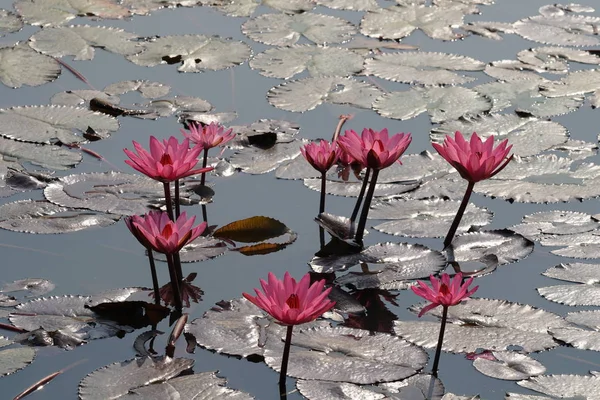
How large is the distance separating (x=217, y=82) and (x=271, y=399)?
105 inches

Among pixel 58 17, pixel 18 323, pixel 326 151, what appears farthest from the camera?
pixel 58 17

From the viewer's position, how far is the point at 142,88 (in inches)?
188

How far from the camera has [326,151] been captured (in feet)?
11.3

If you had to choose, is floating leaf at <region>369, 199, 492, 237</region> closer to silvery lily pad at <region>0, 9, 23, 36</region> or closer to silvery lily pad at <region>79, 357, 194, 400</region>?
silvery lily pad at <region>79, 357, 194, 400</region>

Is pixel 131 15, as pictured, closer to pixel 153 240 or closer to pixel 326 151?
pixel 326 151

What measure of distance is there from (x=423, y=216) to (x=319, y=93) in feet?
4.41

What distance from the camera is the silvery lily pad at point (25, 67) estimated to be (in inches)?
189

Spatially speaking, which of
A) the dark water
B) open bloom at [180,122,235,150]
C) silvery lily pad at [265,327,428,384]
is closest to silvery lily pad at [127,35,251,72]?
the dark water

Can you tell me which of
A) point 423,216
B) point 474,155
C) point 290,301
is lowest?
point 423,216

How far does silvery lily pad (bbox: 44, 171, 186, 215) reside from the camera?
361cm

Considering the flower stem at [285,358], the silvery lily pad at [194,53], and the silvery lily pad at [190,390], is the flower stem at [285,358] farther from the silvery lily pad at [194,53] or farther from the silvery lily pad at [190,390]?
the silvery lily pad at [194,53]

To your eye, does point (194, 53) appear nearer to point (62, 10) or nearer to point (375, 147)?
point (62, 10)

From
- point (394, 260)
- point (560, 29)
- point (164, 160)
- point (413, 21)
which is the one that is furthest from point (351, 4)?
point (164, 160)

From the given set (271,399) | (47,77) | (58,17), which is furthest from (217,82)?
(271,399)
